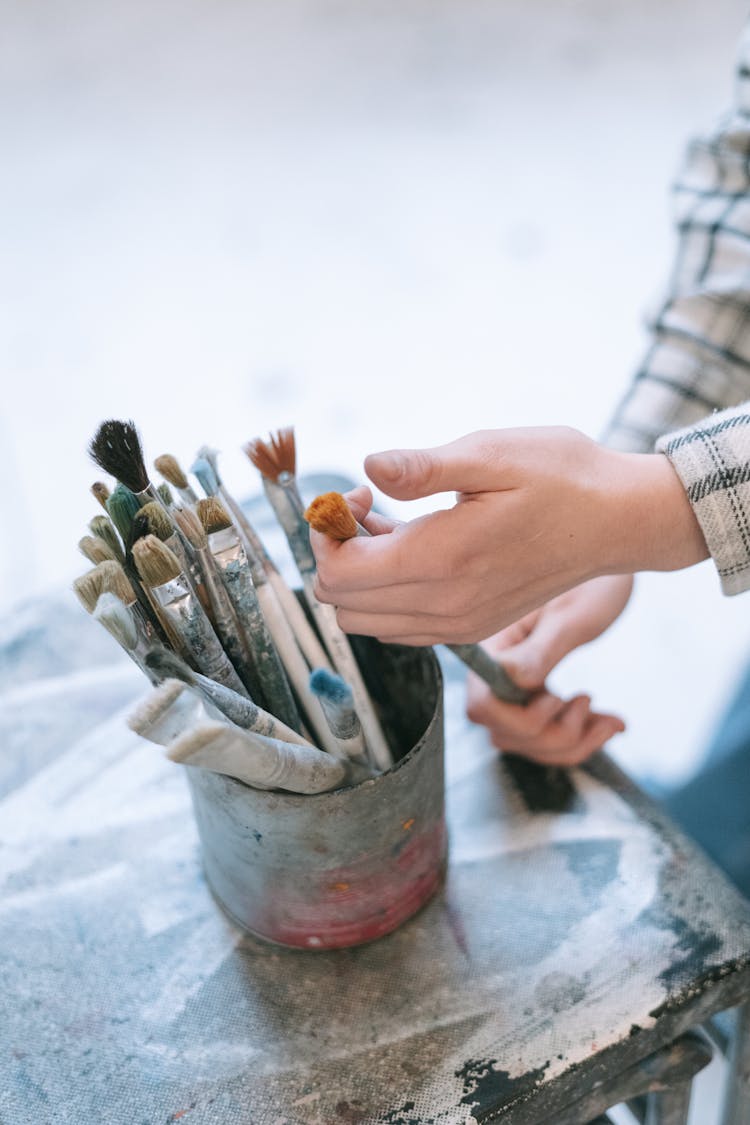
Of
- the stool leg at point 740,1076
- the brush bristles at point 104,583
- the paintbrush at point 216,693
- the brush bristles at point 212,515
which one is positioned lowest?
the stool leg at point 740,1076

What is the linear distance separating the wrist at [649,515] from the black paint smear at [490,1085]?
0.99 ft

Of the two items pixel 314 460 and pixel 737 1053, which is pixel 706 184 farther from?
pixel 314 460

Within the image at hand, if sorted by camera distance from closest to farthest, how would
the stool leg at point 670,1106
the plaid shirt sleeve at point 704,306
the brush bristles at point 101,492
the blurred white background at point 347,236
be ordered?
the brush bristles at point 101,492, the stool leg at point 670,1106, the plaid shirt sleeve at point 704,306, the blurred white background at point 347,236

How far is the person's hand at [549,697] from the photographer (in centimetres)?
69

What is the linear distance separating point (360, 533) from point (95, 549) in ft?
0.50

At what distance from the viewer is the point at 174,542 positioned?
51 cm

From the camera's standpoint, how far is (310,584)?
61cm

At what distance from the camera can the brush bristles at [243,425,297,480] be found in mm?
569

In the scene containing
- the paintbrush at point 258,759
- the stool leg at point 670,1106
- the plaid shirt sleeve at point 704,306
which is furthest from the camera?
the plaid shirt sleeve at point 704,306

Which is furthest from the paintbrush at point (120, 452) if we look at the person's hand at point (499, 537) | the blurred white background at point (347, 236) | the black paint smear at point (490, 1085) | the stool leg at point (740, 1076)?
the blurred white background at point (347, 236)

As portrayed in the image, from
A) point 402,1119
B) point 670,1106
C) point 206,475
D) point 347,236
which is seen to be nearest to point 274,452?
point 206,475

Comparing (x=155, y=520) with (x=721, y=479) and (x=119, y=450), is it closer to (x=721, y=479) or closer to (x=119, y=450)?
(x=119, y=450)

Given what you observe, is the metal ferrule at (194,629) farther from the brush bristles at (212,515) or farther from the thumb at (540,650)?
the thumb at (540,650)

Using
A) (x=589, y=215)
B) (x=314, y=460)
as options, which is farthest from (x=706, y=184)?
(x=589, y=215)
